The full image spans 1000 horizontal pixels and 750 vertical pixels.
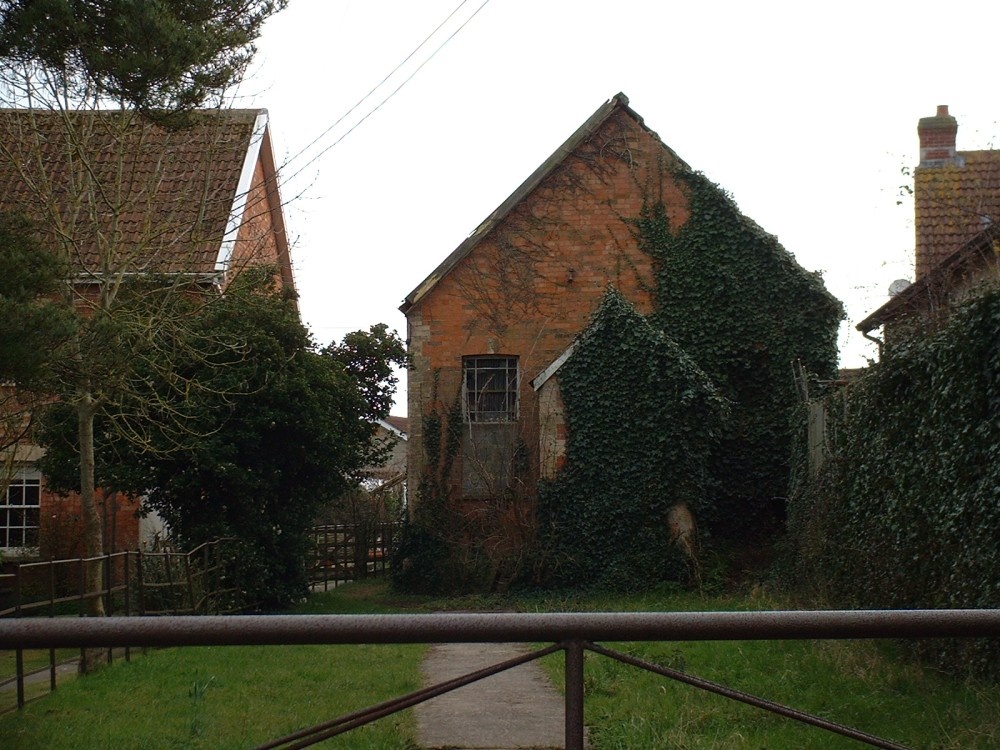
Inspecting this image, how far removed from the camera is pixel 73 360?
Answer: 963 cm

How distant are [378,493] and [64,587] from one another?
12294mm

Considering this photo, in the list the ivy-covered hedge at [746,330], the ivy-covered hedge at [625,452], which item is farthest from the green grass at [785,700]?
the ivy-covered hedge at [746,330]

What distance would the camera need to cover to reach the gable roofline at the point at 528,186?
824 inches

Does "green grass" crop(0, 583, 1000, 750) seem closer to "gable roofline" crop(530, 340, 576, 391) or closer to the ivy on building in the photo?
the ivy on building

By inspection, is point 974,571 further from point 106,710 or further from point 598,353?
point 598,353

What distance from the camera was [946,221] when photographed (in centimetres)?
1825

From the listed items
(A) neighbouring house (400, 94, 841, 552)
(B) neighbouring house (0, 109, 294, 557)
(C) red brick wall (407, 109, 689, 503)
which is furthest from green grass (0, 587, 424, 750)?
(C) red brick wall (407, 109, 689, 503)

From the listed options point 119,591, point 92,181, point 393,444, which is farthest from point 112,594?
point 393,444

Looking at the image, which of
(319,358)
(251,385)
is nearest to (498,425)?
(319,358)

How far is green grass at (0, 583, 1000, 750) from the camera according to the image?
6.10m

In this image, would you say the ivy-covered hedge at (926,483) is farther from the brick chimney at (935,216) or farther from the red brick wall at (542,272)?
the red brick wall at (542,272)

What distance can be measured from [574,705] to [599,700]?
5.31 meters

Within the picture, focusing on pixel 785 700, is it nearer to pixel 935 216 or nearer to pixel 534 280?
Answer: pixel 935 216

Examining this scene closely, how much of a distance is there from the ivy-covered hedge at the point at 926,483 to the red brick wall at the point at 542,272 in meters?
9.95
